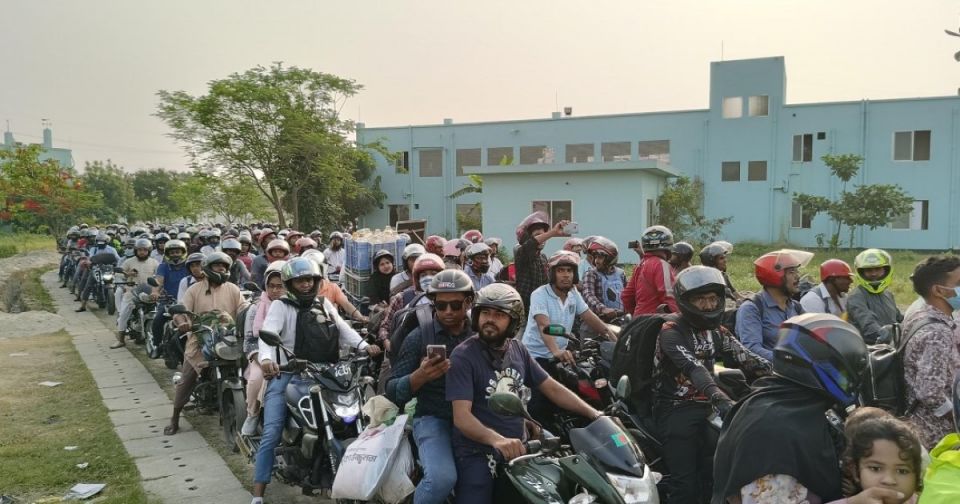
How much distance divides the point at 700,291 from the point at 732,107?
33.5m

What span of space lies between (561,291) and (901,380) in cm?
299

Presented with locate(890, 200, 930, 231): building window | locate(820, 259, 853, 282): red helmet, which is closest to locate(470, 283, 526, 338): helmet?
locate(820, 259, 853, 282): red helmet

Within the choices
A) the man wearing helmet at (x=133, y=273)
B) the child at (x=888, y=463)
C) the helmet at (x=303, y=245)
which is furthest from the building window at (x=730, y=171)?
the child at (x=888, y=463)

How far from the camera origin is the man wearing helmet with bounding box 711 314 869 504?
2.52 meters

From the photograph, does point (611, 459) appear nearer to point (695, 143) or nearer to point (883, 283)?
point (883, 283)

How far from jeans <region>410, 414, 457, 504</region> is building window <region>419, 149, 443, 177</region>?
124 ft

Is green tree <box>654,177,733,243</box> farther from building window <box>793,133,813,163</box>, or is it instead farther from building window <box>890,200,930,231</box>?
building window <box>890,200,930,231</box>

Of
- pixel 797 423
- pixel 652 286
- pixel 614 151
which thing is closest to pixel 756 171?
pixel 614 151

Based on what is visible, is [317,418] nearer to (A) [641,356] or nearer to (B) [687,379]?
(A) [641,356]

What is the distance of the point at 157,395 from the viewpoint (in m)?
9.79

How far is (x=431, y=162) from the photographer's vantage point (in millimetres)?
41812

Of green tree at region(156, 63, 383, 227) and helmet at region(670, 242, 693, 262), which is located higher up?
green tree at region(156, 63, 383, 227)

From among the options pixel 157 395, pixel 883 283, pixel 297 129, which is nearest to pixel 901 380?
pixel 883 283

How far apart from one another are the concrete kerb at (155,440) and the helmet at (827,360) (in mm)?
5076
